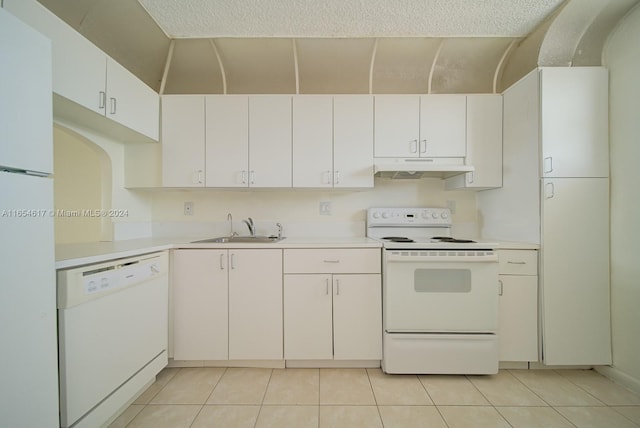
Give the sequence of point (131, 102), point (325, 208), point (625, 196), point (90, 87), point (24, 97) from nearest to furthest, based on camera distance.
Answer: point (24, 97) < point (90, 87) < point (625, 196) < point (131, 102) < point (325, 208)

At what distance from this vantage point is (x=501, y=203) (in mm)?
2107

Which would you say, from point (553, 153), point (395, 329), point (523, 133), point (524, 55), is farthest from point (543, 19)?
point (395, 329)

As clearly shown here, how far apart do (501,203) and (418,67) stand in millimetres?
1383

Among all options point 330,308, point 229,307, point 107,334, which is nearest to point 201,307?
point 229,307

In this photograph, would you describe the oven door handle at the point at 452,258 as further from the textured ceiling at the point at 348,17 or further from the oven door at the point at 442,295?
the textured ceiling at the point at 348,17

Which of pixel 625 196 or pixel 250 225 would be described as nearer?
pixel 625 196

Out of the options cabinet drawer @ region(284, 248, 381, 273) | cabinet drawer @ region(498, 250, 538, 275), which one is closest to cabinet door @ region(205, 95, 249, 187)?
cabinet drawer @ region(284, 248, 381, 273)

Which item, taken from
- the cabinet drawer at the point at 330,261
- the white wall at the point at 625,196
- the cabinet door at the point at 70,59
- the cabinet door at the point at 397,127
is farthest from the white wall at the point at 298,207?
the cabinet door at the point at 70,59

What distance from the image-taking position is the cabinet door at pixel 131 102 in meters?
1.60

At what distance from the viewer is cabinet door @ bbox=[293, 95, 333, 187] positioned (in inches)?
82.0

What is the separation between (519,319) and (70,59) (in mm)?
3279

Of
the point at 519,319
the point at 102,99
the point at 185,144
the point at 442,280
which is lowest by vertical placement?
the point at 519,319

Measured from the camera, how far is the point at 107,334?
127 centimetres

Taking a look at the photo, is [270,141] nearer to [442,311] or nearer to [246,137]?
[246,137]
